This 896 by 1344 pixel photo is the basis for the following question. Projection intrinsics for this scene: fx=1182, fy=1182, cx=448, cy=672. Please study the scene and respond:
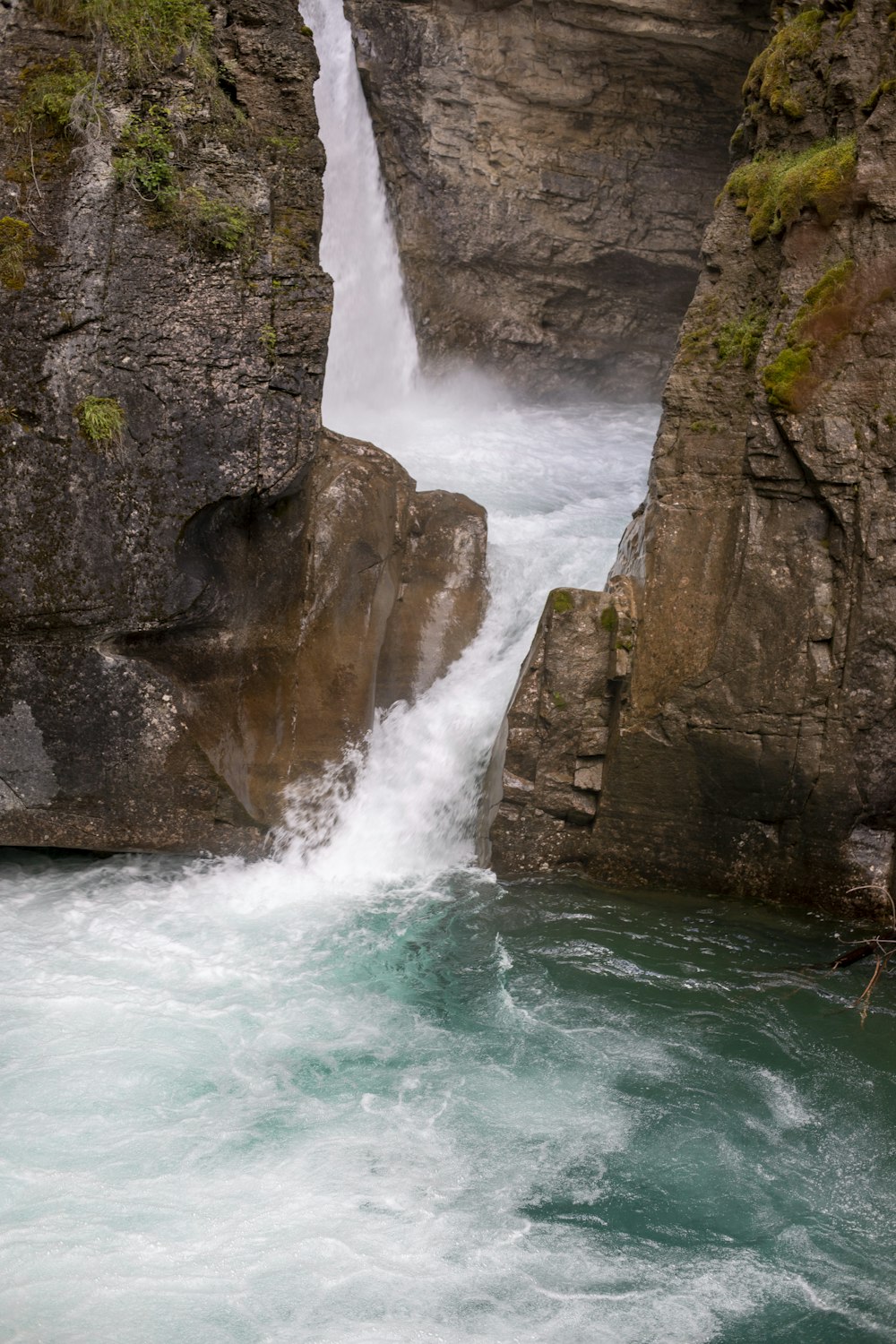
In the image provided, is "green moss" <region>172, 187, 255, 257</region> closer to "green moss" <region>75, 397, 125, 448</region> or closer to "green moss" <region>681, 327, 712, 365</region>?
"green moss" <region>75, 397, 125, 448</region>

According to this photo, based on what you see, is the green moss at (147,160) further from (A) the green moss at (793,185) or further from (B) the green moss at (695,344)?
(A) the green moss at (793,185)

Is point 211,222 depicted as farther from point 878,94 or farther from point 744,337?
point 878,94

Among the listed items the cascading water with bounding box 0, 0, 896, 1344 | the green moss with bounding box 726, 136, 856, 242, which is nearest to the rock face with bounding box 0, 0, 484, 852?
the cascading water with bounding box 0, 0, 896, 1344

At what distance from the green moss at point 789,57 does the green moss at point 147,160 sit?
4.30 m

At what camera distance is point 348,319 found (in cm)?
1392

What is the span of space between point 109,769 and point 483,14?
1023 cm

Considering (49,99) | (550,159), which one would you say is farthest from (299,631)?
(550,159)

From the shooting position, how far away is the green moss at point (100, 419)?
788 cm

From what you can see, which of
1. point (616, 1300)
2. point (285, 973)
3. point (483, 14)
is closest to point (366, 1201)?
point (616, 1300)

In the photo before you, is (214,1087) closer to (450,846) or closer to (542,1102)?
(542,1102)

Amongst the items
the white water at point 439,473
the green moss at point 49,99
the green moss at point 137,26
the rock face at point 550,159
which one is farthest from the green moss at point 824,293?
→ the rock face at point 550,159

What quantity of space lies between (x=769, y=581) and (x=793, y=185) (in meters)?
2.72

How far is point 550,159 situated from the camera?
14.4 metres

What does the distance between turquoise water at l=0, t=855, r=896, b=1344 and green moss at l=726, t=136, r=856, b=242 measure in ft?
15.8
